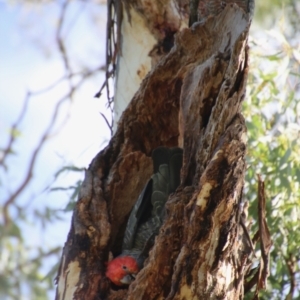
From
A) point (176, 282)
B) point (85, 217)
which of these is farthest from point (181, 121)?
point (176, 282)

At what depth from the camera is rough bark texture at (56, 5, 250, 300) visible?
79.4 inches

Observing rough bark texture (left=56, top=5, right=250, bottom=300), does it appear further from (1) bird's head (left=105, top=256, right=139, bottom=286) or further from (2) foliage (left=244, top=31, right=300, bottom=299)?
(2) foliage (left=244, top=31, right=300, bottom=299)

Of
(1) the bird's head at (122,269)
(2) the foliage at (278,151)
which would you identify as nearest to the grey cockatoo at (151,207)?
(1) the bird's head at (122,269)

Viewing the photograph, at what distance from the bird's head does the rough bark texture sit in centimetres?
4

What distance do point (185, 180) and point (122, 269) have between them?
0.48 meters

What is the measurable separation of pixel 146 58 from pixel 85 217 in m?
1.15

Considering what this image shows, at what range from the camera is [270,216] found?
3.22 m

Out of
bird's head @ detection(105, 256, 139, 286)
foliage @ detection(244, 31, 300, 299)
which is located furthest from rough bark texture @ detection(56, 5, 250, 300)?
foliage @ detection(244, 31, 300, 299)

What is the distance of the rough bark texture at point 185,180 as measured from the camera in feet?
6.62

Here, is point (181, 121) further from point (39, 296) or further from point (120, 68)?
point (39, 296)

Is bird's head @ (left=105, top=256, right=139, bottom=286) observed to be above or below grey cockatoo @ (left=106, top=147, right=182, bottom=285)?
below

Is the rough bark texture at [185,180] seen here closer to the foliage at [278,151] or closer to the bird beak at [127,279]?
the bird beak at [127,279]

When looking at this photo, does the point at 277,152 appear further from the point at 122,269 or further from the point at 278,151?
the point at 122,269

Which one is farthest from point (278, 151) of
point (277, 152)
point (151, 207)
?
point (151, 207)
